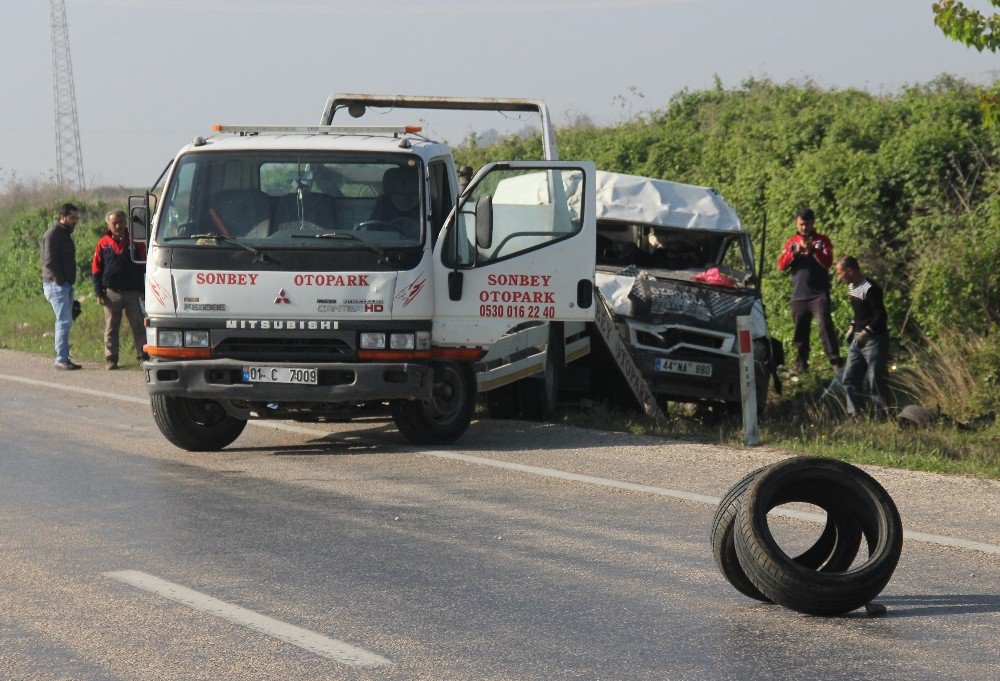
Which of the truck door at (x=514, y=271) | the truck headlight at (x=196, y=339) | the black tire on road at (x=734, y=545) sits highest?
the truck door at (x=514, y=271)

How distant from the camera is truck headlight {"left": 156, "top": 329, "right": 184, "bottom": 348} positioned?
10.2 m

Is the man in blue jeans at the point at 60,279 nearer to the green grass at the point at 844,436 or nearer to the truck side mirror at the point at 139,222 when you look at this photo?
the truck side mirror at the point at 139,222

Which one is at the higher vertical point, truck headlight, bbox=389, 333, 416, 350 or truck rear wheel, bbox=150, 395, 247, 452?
truck headlight, bbox=389, 333, 416, 350

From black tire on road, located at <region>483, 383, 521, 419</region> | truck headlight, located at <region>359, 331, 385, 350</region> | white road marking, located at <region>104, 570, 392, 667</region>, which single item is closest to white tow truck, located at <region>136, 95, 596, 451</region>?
truck headlight, located at <region>359, 331, 385, 350</region>

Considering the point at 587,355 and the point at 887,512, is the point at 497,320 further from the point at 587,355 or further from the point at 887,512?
the point at 887,512

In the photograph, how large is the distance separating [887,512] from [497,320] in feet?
16.0

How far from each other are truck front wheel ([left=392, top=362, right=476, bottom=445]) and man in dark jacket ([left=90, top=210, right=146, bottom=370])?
7681mm

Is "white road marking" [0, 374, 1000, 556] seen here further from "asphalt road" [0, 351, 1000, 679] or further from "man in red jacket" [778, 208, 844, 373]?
"man in red jacket" [778, 208, 844, 373]

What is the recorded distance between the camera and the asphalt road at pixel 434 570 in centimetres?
520

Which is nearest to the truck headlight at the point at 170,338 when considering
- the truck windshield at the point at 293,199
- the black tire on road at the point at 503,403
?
the truck windshield at the point at 293,199

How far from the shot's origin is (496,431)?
39.0ft

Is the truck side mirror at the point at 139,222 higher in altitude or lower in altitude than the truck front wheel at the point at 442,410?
higher

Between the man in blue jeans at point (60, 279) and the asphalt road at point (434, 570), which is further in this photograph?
the man in blue jeans at point (60, 279)

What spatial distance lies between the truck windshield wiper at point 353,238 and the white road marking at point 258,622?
13.2 ft
